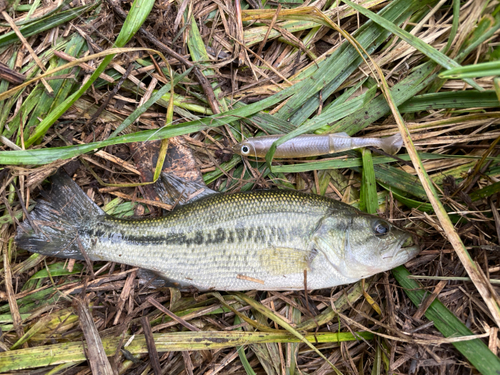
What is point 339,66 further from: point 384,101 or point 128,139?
point 128,139

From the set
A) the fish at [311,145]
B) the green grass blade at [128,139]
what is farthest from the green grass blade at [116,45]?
the fish at [311,145]

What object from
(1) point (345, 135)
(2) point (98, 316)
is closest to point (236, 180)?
(1) point (345, 135)

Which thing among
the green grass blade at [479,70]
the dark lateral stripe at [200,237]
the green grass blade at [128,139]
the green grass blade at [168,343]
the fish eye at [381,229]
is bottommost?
the green grass blade at [168,343]

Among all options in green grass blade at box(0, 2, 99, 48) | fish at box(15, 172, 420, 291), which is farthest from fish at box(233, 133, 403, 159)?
green grass blade at box(0, 2, 99, 48)

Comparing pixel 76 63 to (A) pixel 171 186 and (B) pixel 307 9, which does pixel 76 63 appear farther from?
(B) pixel 307 9

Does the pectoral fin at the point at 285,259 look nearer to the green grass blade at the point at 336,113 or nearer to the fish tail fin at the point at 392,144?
the green grass blade at the point at 336,113

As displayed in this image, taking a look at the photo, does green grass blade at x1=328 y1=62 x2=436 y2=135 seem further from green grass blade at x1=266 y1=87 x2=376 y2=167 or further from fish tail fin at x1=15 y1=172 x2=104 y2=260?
fish tail fin at x1=15 y1=172 x2=104 y2=260

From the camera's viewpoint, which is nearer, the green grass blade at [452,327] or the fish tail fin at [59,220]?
the green grass blade at [452,327]
